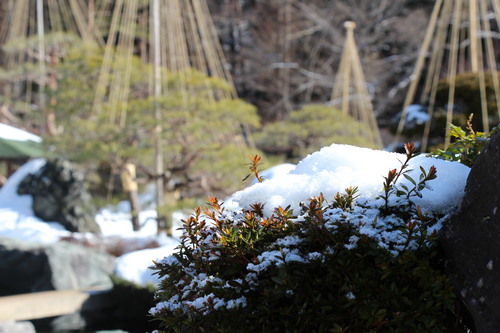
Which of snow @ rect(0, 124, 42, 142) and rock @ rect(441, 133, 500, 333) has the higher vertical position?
rock @ rect(441, 133, 500, 333)

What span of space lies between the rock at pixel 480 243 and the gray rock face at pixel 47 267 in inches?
190

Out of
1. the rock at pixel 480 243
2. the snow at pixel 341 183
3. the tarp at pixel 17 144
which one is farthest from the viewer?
the tarp at pixel 17 144

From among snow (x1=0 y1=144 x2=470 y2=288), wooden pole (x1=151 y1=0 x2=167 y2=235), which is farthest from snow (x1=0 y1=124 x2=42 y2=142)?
snow (x1=0 y1=144 x2=470 y2=288)

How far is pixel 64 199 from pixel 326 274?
8492 mm

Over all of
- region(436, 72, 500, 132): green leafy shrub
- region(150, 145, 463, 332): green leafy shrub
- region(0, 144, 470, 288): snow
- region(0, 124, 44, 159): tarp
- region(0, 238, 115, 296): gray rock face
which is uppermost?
region(0, 144, 470, 288): snow

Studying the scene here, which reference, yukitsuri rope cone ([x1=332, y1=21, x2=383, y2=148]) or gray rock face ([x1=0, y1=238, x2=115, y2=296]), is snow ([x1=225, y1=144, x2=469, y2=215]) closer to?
gray rock face ([x1=0, y1=238, x2=115, y2=296])

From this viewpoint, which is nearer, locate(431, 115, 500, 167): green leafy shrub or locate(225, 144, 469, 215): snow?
locate(225, 144, 469, 215): snow

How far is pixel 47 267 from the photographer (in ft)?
18.3

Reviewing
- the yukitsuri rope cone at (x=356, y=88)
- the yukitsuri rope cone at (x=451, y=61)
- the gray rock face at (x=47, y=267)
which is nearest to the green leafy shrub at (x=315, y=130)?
the yukitsuri rope cone at (x=356, y=88)

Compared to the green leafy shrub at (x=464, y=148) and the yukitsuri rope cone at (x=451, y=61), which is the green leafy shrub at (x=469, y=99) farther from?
the green leafy shrub at (x=464, y=148)

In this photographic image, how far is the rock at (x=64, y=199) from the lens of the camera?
8.94 metres

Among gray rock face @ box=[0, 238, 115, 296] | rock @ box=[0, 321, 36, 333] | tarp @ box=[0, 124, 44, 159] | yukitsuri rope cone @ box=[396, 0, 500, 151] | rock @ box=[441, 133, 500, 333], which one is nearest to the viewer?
rock @ box=[441, 133, 500, 333]

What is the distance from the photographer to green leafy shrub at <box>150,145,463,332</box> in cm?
114

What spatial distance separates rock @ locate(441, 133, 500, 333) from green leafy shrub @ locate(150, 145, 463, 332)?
4 cm
